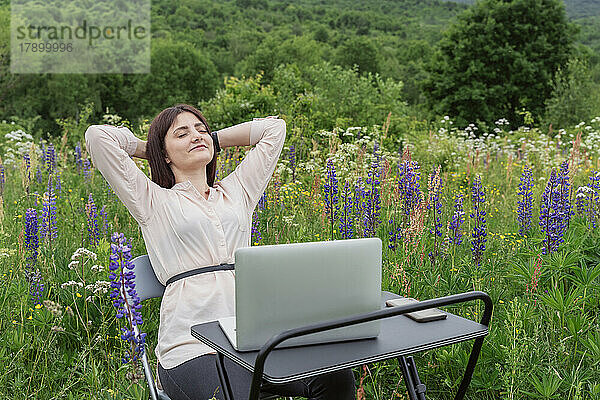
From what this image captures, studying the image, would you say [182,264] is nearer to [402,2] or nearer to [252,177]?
[252,177]

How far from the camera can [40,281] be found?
330 cm

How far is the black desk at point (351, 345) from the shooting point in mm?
1423

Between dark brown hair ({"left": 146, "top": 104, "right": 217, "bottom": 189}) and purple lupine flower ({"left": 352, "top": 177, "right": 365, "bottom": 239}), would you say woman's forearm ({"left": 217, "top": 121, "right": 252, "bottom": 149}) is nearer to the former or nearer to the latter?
dark brown hair ({"left": 146, "top": 104, "right": 217, "bottom": 189})

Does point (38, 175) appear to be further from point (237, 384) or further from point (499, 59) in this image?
point (499, 59)

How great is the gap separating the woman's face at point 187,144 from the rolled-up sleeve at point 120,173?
18 centimetres

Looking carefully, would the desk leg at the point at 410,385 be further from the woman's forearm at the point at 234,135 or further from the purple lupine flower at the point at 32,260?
the purple lupine flower at the point at 32,260

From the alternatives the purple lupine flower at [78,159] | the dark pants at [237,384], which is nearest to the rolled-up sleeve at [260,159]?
the dark pants at [237,384]

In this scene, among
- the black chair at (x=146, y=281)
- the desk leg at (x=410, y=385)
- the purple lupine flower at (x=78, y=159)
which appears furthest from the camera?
the purple lupine flower at (x=78, y=159)

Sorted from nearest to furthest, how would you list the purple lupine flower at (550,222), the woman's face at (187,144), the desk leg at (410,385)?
the desk leg at (410,385), the woman's face at (187,144), the purple lupine flower at (550,222)

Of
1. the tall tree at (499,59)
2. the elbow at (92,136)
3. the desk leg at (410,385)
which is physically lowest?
the desk leg at (410,385)

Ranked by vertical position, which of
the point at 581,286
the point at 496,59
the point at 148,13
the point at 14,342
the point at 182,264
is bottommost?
the point at 14,342

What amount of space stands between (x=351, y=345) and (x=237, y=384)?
48 cm

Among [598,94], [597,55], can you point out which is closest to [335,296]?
[598,94]

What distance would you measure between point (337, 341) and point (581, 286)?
1844 mm
